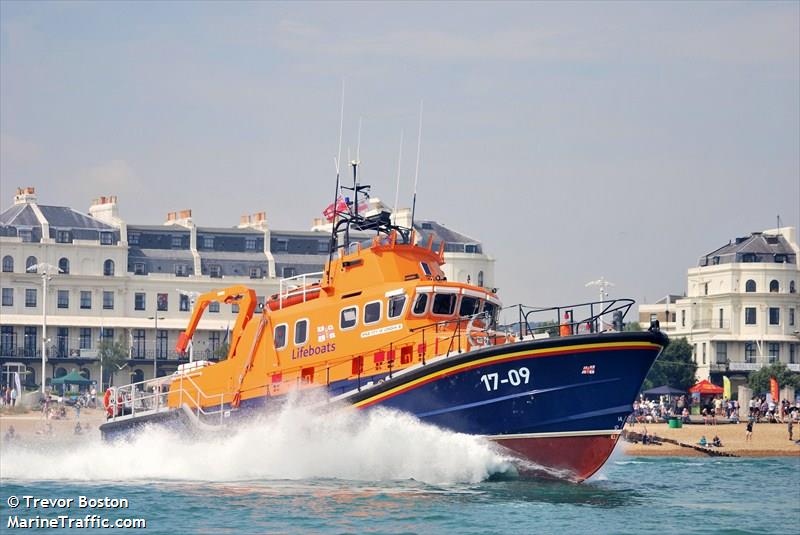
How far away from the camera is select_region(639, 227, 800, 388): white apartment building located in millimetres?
94625

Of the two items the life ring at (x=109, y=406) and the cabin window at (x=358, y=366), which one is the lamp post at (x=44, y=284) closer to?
the life ring at (x=109, y=406)

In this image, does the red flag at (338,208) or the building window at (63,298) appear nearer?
the red flag at (338,208)

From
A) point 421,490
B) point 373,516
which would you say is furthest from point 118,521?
point 421,490

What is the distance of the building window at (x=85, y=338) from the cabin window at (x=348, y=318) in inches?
2675

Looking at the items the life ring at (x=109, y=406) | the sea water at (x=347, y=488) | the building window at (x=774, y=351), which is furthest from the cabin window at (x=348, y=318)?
the building window at (x=774, y=351)

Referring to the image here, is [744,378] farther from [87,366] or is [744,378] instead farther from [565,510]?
[565,510]

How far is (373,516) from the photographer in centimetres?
2245

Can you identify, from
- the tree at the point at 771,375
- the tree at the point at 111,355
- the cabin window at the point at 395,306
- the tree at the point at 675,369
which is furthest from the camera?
the tree at the point at 111,355

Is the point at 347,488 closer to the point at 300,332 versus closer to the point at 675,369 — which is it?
the point at 300,332

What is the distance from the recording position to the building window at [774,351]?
9419 centimetres

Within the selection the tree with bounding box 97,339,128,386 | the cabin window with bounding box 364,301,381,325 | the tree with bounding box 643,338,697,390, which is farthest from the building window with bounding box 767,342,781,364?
the cabin window with bounding box 364,301,381,325

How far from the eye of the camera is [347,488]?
25578 mm

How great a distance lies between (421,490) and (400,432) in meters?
1.48

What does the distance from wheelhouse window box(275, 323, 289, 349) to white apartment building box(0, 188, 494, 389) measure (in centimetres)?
5952
